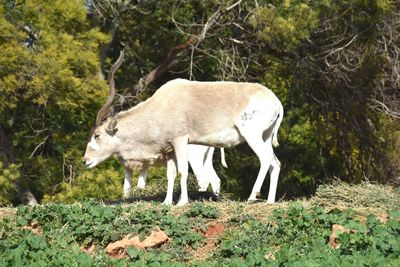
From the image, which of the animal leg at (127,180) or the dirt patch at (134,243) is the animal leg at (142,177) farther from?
the dirt patch at (134,243)

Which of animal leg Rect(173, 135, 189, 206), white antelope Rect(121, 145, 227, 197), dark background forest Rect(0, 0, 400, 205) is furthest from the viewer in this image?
dark background forest Rect(0, 0, 400, 205)

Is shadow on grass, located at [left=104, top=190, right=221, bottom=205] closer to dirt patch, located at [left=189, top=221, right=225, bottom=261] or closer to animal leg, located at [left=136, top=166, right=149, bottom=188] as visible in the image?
animal leg, located at [left=136, top=166, right=149, bottom=188]

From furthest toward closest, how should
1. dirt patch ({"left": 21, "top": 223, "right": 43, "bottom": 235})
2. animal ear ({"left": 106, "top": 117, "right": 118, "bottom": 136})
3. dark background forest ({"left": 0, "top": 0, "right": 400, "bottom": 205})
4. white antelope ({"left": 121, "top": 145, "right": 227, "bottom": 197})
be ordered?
dark background forest ({"left": 0, "top": 0, "right": 400, "bottom": 205}) < white antelope ({"left": 121, "top": 145, "right": 227, "bottom": 197}) < animal ear ({"left": 106, "top": 117, "right": 118, "bottom": 136}) < dirt patch ({"left": 21, "top": 223, "right": 43, "bottom": 235})

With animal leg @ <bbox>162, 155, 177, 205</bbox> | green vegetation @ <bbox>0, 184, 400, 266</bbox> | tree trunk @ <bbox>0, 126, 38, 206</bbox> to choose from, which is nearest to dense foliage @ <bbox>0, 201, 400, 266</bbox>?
green vegetation @ <bbox>0, 184, 400, 266</bbox>

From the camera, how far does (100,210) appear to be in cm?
1190

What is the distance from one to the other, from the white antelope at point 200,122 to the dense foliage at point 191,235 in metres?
1.77

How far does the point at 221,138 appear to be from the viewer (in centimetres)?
1411

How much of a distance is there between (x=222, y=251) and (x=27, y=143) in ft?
45.4

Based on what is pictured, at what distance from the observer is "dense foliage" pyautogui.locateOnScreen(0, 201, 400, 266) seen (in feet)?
31.9

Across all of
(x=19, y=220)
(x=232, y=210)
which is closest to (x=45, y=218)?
(x=19, y=220)

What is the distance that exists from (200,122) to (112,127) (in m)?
1.47

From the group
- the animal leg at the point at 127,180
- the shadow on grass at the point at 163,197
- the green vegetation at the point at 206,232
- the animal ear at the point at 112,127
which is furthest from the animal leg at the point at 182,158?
the animal leg at the point at 127,180

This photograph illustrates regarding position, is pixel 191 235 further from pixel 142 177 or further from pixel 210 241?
pixel 142 177

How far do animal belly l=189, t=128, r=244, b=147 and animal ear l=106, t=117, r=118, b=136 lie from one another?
1267 mm
